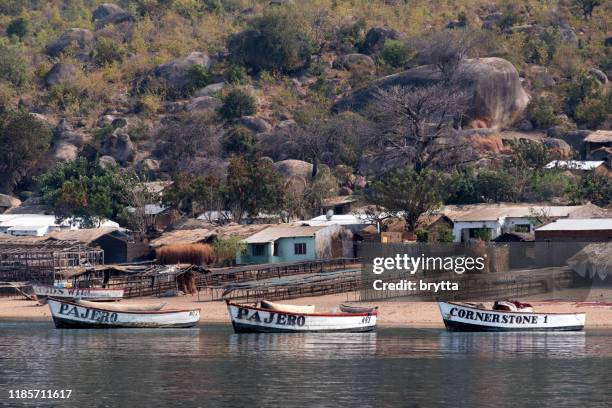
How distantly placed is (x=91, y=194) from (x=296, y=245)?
81.6 feet

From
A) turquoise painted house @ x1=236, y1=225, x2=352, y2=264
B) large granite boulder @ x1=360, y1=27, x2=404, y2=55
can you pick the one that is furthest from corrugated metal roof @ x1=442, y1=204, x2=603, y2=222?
large granite boulder @ x1=360, y1=27, x2=404, y2=55

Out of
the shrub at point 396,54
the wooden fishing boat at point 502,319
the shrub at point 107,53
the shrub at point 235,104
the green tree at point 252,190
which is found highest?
the shrub at point 107,53

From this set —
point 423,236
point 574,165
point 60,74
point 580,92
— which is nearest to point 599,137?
point 574,165

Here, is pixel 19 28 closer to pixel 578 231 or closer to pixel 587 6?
pixel 587 6

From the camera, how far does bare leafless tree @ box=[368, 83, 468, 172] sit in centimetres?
10712

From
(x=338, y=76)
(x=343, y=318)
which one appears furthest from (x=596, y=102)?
(x=343, y=318)

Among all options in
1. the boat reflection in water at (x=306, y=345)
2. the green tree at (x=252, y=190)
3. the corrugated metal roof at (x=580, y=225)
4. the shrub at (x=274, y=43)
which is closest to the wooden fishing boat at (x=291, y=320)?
the boat reflection in water at (x=306, y=345)

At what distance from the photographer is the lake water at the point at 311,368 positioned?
4216 centimetres

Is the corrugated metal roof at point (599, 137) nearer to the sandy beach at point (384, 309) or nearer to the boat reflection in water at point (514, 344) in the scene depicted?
the sandy beach at point (384, 309)

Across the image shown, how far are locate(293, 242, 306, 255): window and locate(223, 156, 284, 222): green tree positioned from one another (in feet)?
39.9

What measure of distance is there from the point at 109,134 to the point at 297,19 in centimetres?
2906

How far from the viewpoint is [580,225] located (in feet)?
244

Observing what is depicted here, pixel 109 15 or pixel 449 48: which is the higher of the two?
pixel 109 15

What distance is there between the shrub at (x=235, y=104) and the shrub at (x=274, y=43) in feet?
39.5
